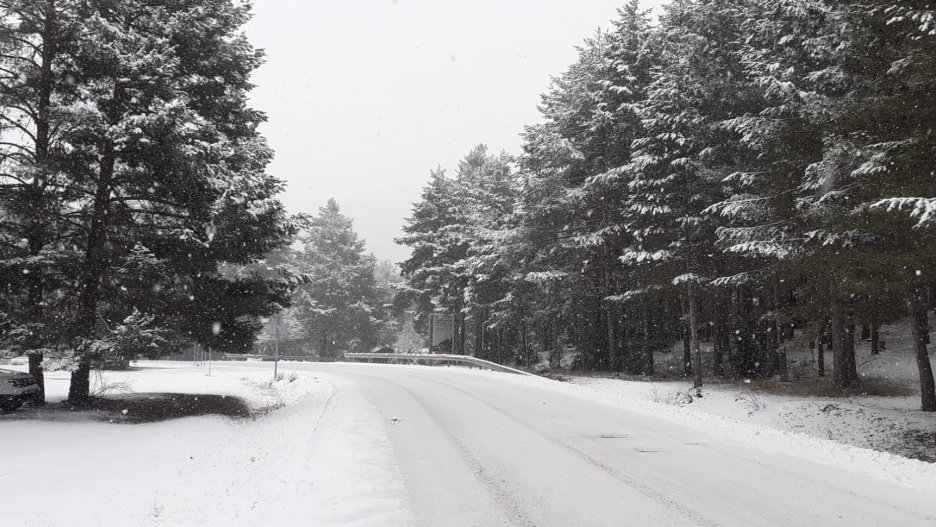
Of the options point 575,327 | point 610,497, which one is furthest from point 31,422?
point 575,327

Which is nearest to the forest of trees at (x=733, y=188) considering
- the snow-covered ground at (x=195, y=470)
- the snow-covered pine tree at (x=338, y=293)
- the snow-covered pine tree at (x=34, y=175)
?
the snow-covered ground at (x=195, y=470)

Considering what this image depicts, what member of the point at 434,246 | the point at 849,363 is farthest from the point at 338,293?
the point at 849,363

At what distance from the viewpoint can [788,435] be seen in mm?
9570

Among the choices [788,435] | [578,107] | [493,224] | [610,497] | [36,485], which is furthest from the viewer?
[493,224]

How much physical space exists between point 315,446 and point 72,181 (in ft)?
32.5

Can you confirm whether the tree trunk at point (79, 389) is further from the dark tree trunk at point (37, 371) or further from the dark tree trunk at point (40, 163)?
the dark tree trunk at point (40, 163)

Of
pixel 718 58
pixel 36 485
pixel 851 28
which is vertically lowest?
pixel 36 485

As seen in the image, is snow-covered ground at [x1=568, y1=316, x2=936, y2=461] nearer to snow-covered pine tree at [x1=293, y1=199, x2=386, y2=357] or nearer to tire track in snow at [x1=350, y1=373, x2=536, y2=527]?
tire track in snow at [x1=350, y1=373, x2=536, y2=527]

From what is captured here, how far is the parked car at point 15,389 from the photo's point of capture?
1245 cm

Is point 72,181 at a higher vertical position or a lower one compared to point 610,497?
higher

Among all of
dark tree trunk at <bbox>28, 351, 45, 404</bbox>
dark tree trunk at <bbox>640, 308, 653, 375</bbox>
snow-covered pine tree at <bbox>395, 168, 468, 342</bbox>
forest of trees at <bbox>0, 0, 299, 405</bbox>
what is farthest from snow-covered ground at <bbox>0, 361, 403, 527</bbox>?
snow-covered pine tree at <bbox>395, 168, 468, 342</bbox>

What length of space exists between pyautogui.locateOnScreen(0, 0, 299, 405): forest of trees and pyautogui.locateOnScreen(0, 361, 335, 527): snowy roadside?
5.73ft

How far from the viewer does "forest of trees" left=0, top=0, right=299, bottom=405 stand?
37.5 feet

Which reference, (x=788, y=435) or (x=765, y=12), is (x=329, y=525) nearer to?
(x=788, y=435)
